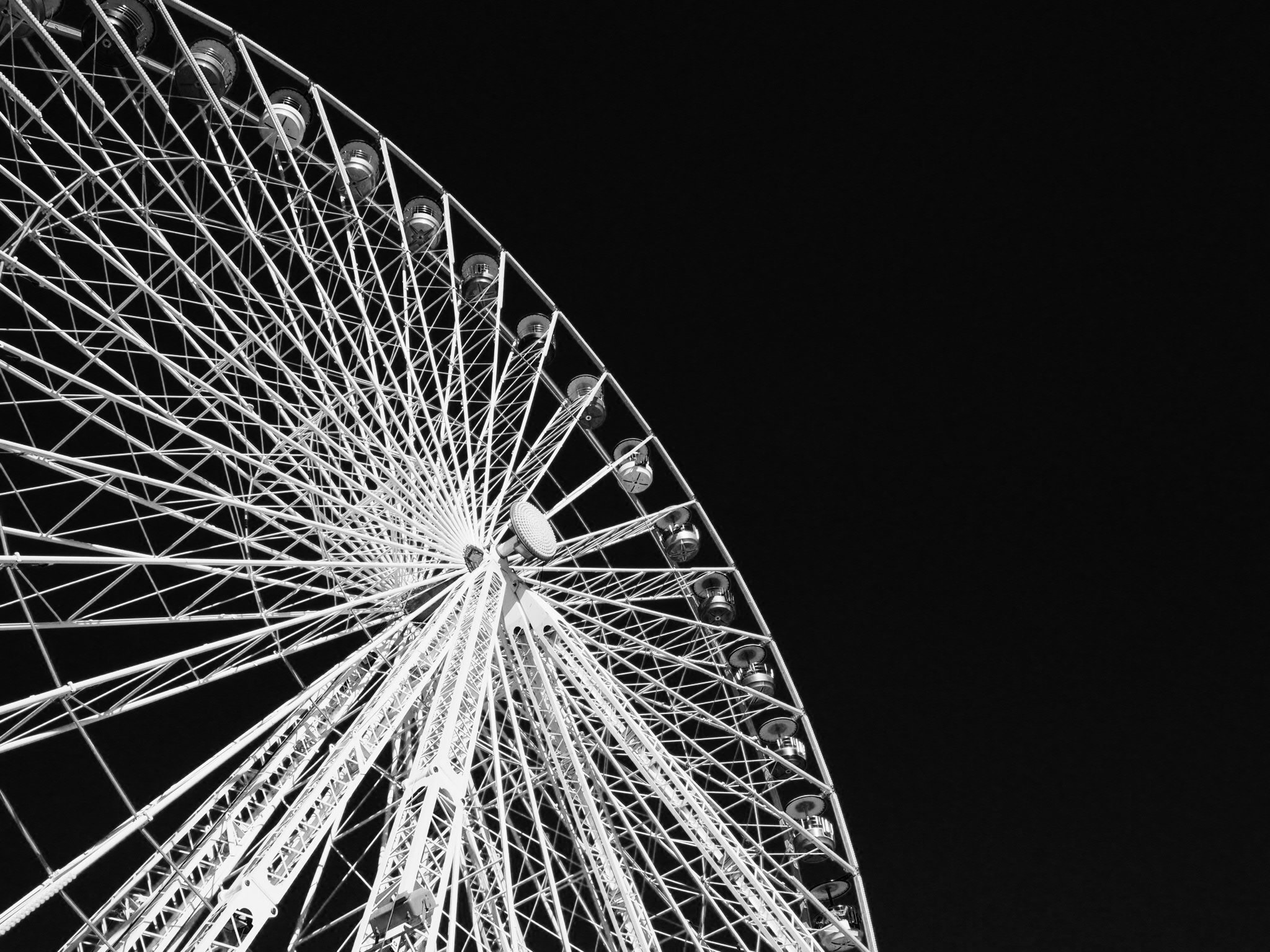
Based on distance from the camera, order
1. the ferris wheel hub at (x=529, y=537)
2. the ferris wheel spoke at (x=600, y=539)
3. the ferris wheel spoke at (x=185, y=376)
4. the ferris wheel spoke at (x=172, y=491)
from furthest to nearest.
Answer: the ferris wheel spoke at (x=600, y=539)
the ferris wheel hub at (x=529, y=537)
the ferris wheel spoke at (x=185, y=376)
the ferris wheel spoke at (x=172, y=491)

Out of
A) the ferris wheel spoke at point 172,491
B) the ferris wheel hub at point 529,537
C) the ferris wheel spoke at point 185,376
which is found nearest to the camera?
the ferris wheel spoke at point 172,491

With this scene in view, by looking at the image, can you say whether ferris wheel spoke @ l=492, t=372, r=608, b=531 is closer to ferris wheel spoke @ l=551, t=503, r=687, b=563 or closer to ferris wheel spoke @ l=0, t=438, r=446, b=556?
ferris wheel spoke @ l=551, t=503, r=687, b=563

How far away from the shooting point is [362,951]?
13719 millimetres

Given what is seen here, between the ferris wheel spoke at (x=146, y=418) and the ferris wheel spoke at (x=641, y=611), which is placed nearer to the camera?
the ferris wheel spoke at (x=146, y=418)

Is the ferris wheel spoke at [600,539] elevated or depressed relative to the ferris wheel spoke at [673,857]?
elevated

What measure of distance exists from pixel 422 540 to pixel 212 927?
6.06 metres

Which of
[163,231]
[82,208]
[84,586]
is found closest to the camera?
[82,208]

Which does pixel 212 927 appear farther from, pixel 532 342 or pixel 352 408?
pixel 532 342

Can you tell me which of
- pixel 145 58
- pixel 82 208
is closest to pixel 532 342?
pixel 145 58

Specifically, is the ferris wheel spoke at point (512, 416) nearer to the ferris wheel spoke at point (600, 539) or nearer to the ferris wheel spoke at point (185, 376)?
the ferris wheel spoke at point (600, 539)

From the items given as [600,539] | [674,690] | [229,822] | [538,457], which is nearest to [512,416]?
[538,457]

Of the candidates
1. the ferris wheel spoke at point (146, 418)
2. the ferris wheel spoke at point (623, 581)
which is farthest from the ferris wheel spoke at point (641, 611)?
the ferris wheel spoke at point (146, 418)

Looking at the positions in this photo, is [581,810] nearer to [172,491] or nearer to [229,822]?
[229,822]

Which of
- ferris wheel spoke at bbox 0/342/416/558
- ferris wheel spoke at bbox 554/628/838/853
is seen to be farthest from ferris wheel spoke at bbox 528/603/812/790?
ferris wheel spoke at bbox 0/342/416/558
